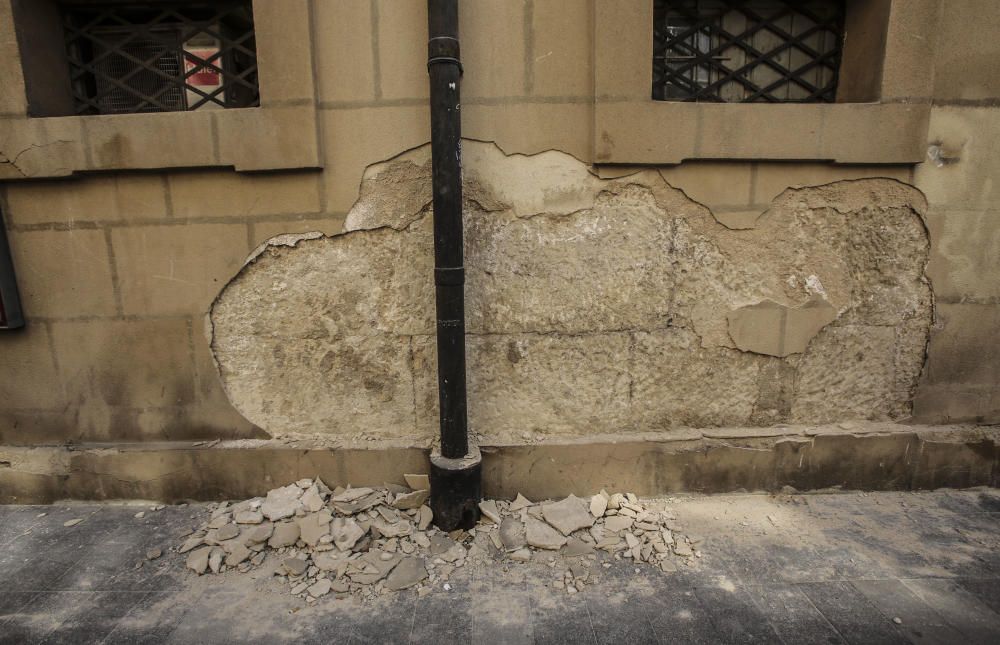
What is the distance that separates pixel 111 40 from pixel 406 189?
2.20m

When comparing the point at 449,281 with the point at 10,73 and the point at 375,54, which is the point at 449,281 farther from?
the point at 10,73

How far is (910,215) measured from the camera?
3211 mm

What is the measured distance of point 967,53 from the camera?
3104 mm

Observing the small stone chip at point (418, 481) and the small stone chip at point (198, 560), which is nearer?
the small stone chip at point (198, 560)

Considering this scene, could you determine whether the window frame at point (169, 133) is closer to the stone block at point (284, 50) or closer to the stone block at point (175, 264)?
the stone block at point (284, 50)

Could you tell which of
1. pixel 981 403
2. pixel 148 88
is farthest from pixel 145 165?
pixel 981 403

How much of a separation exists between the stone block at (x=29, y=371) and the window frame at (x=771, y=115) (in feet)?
12.1

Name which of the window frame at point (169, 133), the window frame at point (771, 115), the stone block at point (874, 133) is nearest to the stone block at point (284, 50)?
the window frame at point (169, 133)

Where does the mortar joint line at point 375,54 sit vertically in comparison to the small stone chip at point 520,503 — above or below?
above

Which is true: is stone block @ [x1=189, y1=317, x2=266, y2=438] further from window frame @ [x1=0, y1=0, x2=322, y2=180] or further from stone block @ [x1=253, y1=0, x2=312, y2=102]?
stone block @ [x1=253, y1=0, x2=312, y2=102]

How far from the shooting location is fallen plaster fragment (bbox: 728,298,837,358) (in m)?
3.24

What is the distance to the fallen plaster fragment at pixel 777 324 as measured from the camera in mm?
3244

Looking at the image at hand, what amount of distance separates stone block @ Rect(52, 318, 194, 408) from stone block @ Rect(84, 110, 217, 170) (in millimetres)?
967

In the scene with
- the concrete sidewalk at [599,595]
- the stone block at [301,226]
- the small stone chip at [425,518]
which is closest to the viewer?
the concrete sidewalk at [599,595]
